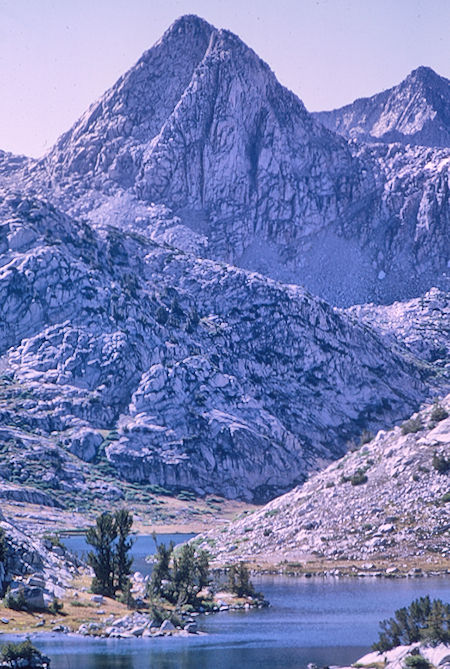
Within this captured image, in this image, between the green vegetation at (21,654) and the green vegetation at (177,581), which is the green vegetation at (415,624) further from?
the green vegetation at (177,581)

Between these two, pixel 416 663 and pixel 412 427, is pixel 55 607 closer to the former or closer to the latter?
pixel 416 663

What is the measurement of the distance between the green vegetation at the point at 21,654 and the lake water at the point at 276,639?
5.05ft

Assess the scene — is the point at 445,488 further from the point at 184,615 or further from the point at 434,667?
the point at 434,667

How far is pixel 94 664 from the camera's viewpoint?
78312mm

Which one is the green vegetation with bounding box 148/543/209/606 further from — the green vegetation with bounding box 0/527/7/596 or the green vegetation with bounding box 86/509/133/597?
the green vegetation with bounding box 0/527/7/596

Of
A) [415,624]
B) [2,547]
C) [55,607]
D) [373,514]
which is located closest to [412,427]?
[373,514]

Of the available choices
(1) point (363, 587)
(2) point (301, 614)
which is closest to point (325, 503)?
(1) point (363, 587)

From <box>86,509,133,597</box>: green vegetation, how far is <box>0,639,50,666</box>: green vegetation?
30451mm

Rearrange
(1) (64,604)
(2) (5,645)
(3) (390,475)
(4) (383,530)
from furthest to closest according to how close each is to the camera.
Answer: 1. (3) (390,475)
2. (4) (383,530)
3. (1) (64,604)
4. (2) (5,645)

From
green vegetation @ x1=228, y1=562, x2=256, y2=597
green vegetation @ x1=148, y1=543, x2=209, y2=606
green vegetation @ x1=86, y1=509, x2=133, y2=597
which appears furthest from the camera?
green vegetation @ x1=228, y1=562, x2=256, y2=597

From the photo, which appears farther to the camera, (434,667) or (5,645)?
(5,645)

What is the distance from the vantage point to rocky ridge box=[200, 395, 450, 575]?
13612 centimetres

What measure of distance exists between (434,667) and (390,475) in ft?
255

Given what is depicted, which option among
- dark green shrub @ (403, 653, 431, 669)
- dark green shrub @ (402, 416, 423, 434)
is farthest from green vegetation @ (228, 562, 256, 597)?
dark green shrub @ (402, 416, 423, 434)
